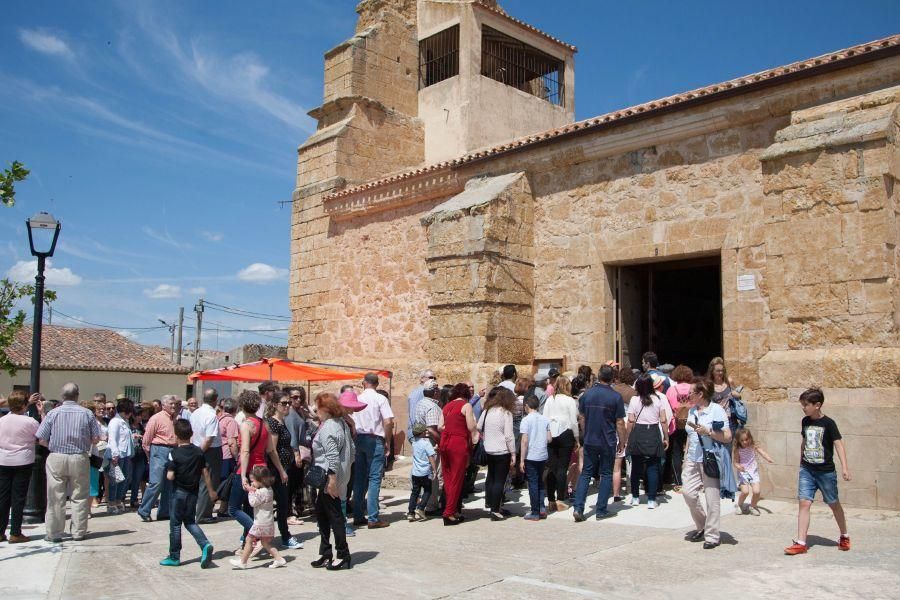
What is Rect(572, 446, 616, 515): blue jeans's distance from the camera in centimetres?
803

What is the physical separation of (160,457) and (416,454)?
3235mm

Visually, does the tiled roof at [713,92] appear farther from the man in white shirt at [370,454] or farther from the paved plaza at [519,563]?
the man in white shirt at [370,454]

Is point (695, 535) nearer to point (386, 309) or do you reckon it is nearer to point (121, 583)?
point (121, 583)

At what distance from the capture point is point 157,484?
930 centimetres

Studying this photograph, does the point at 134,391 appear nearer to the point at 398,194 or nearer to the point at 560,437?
the point at 398,194

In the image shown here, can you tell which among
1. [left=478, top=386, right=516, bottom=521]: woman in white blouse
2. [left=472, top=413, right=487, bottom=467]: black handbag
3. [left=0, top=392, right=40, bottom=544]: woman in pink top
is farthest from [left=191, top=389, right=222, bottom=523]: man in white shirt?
[left=478, top=386, right=516, bottom=521]: woman in white blouse

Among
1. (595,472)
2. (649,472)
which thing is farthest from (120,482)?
(649,472)

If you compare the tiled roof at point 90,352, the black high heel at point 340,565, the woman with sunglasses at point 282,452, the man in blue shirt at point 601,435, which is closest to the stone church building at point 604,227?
the man in blue shirt at point 601,435

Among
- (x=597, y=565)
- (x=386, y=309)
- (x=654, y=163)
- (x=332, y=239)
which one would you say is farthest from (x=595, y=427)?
(x=332, y=239)

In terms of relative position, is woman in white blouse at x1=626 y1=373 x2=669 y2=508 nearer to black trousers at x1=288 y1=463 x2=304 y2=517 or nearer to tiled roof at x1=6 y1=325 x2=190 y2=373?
black trousers at x1=288 y1=463 x2=304 y2=517

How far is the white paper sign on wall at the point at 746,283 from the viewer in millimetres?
10250

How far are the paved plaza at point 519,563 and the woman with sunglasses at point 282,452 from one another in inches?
7.8

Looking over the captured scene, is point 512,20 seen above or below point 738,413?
above

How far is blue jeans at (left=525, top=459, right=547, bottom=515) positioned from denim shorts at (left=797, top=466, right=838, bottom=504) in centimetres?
268
